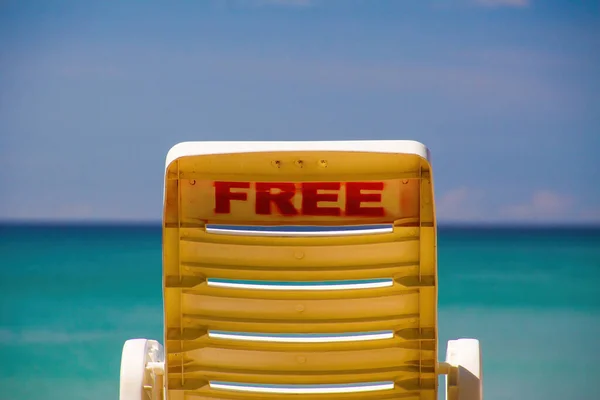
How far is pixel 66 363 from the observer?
870 centimetres

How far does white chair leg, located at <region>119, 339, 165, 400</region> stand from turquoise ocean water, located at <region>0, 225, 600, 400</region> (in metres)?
5.26

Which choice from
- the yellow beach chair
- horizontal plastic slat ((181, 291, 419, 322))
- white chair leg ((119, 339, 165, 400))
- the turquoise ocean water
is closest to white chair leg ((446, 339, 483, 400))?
the yellow beach chair

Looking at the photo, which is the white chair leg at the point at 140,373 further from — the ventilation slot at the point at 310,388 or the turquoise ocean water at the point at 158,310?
the turquoise ocean water at the point at 158,310

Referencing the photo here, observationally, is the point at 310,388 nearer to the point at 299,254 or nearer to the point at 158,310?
the point at 299,254

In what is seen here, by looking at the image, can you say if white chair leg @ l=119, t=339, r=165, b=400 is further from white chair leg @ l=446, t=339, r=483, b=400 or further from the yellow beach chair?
white chair leg @ l=446, t=339, r=483, b=400

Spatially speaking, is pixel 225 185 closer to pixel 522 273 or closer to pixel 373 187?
pixel 373 187

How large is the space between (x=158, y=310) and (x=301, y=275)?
11.0 m

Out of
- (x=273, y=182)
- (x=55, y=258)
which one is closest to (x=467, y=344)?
(x=273, y=182)

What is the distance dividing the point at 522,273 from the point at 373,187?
48.7 feet

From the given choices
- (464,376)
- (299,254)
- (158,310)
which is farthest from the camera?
(158,310)

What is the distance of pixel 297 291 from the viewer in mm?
1688

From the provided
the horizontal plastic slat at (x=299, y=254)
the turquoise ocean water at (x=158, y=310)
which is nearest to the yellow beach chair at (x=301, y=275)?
the horizontal plastic slat at (x=299, y=254)

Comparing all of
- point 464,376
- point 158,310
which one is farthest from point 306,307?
point 158,310

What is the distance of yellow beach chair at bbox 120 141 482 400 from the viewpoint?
166 centimetres
